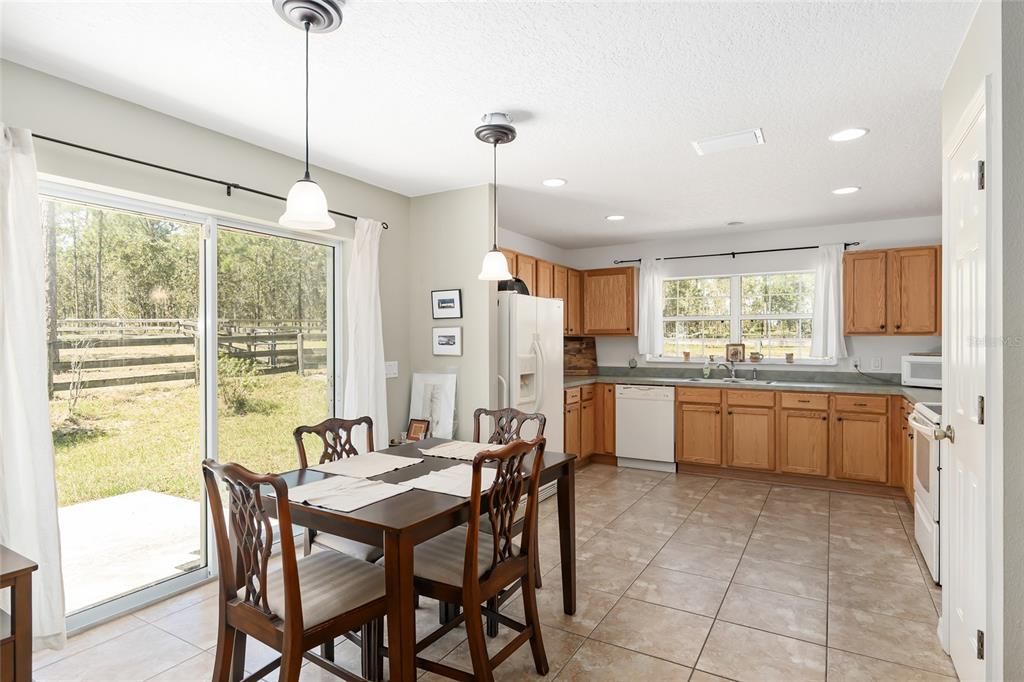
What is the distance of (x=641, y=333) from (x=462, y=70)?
434 centimetres

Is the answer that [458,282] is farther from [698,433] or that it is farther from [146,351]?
[698,433]

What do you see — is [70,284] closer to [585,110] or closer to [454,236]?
[454,236]

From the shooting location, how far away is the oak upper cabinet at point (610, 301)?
610 cm

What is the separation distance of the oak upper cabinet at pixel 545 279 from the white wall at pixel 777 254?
111 cm


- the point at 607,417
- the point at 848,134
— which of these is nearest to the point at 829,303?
the point at 607,417

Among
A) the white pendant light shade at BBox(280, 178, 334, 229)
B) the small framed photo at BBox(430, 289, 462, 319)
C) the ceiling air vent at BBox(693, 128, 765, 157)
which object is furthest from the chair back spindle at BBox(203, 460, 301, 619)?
the ceiling air vent at BBox(693, 128, 765, 157)

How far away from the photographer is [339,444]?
9.51 feet

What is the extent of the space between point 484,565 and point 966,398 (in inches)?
72.1

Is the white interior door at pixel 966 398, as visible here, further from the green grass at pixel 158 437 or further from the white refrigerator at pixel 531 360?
the green grass at pixel 158 437

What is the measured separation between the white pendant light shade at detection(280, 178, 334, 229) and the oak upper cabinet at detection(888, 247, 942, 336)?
16.1 ft

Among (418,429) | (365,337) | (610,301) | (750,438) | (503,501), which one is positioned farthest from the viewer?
(610,301)

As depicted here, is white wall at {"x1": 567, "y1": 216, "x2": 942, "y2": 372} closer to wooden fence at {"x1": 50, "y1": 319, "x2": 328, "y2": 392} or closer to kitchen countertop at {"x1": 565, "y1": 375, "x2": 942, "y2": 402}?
kitchen countertop at {"x1": 565, "y1": 375, "x2": 942, "y2": 402}

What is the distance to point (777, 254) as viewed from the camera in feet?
18.2

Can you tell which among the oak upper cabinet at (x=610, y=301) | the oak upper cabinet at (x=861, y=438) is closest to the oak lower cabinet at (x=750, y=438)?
the oak upper cabinet at (x=861, y=438)
